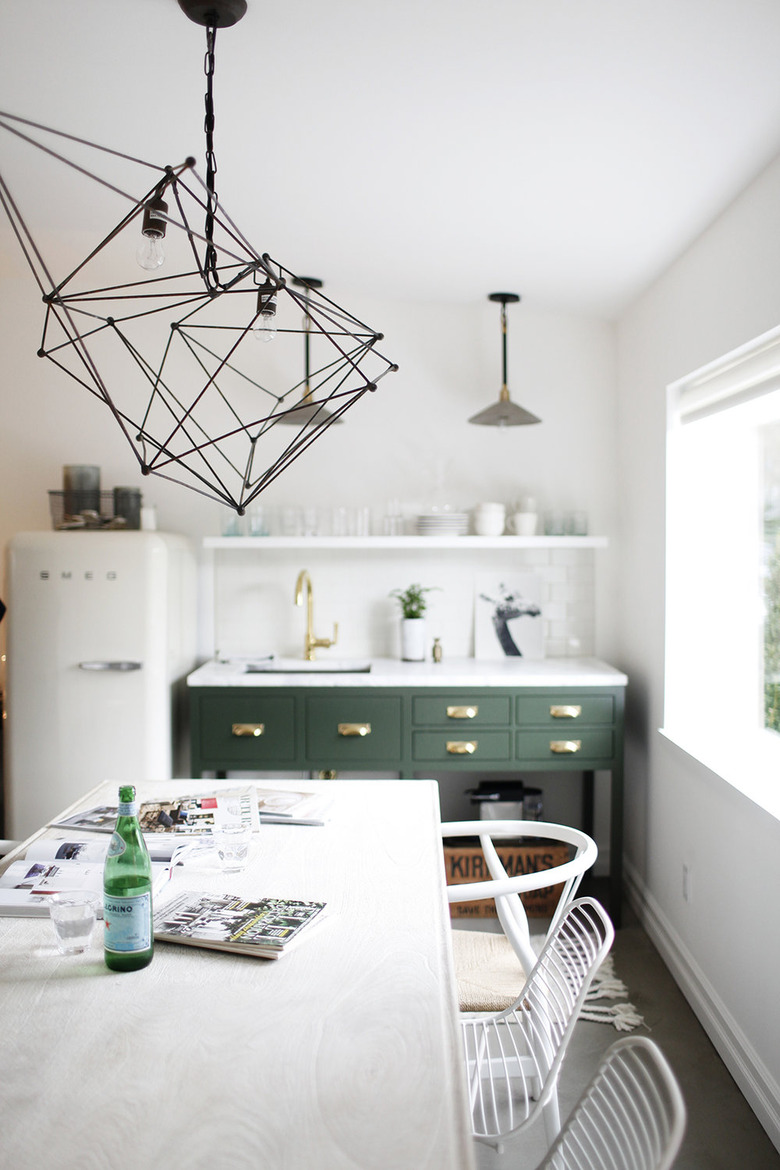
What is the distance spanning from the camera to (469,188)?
2.87 m

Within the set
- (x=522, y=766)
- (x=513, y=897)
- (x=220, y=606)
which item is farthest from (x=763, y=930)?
(x=220, y=606)

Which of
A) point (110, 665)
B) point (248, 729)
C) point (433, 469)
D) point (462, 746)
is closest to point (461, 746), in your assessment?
point (462, 746)

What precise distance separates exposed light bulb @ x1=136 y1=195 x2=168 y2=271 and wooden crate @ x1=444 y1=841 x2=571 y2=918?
2.88 meters

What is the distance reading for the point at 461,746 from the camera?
3773 millimetres

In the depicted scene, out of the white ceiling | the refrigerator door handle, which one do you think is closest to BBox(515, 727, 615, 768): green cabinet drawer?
the refrigerator door handle

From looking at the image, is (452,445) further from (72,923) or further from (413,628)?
(72,923)

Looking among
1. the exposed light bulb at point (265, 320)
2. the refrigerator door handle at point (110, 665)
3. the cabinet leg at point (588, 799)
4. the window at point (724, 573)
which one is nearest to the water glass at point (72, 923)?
the exposed light bulb at point (265, 320)

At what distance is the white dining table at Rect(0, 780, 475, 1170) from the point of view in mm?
1053

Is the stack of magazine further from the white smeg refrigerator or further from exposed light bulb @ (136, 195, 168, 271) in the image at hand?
the white smeg refrigerator

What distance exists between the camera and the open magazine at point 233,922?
156 cm

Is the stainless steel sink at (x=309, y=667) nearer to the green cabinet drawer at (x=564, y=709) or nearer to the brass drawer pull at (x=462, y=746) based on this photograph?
the brass drawer pull at (x=462, y=746)

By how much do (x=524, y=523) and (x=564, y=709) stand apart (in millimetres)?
887

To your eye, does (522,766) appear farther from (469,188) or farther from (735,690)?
(469,188)

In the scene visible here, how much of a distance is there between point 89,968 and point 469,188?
2.44m
